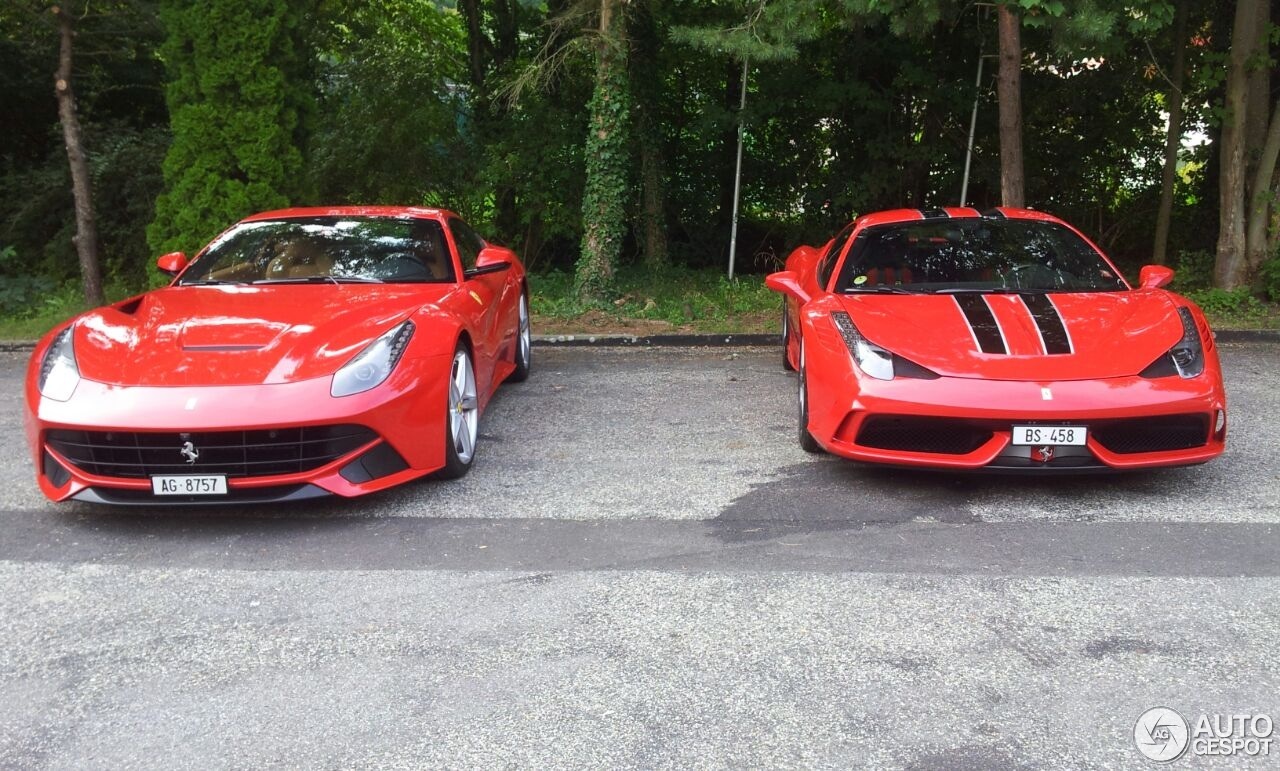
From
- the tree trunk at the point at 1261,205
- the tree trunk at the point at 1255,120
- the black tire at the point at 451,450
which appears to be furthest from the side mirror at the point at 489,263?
the tree trunk at the point at 1255,120

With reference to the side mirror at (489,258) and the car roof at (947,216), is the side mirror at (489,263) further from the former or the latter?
the car roof at (947,216)

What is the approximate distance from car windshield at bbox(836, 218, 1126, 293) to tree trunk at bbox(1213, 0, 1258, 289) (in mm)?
5232

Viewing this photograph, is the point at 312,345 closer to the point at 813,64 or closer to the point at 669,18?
the point at 669,18

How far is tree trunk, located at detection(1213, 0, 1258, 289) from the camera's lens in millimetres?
9500

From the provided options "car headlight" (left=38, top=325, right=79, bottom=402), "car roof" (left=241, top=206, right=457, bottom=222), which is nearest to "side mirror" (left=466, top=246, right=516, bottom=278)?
"car roof" (left=241, top=206, right=457, bottom=222)

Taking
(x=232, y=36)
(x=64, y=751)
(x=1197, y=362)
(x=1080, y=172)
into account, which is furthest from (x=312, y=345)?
(x=1080, y=172)

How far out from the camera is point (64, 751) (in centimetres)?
259

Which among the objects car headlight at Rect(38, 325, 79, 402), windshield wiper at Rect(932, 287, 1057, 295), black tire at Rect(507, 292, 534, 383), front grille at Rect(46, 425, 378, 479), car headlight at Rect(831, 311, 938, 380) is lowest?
black tire at Rect(507, 292, 534, 383)

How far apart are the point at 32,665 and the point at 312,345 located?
178 centimetres

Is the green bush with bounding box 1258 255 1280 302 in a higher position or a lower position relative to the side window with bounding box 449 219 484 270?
lower

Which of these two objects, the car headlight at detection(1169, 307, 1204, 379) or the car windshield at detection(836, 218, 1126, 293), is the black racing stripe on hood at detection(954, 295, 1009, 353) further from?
the car headlight at detection(1169, 307, 1204, 379)

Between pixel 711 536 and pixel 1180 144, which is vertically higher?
pixel 1180 144

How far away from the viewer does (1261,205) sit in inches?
384

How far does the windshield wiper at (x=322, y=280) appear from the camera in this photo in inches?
216
